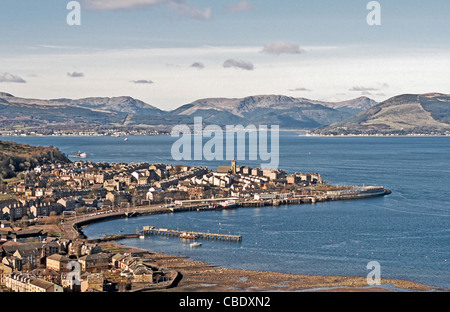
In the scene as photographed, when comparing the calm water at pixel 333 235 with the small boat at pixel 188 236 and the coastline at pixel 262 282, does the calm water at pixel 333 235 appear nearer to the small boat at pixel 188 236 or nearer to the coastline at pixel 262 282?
the small boat at pixel 188 236

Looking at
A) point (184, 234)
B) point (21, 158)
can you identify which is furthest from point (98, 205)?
point (21, 158)

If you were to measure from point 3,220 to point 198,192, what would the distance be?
12.2 metres

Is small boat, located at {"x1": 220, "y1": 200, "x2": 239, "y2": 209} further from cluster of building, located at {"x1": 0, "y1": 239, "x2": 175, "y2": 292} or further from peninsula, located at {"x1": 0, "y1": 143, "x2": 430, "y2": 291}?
cluster of building, located at {"x1": 0, "y1": 239, "x2": 175, "y2": 292}

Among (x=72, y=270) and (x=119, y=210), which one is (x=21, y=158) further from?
(x=72, y=270)

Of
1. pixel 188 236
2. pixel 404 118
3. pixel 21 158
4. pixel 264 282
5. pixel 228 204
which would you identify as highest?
pixel 404 118

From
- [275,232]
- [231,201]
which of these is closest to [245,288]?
[275,232]

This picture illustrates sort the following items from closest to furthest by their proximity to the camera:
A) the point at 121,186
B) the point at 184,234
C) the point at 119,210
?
the point at 184,234 → the point at 119,210 → the point at 121,186

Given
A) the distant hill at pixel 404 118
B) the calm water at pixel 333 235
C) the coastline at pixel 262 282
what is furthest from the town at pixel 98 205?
the distant hill at pixel 404 118

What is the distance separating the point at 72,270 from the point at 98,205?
570 inches

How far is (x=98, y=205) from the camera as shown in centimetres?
2986

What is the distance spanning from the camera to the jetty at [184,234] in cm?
2228

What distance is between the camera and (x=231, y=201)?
104 feet

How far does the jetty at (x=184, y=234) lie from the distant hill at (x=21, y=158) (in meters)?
17.5
